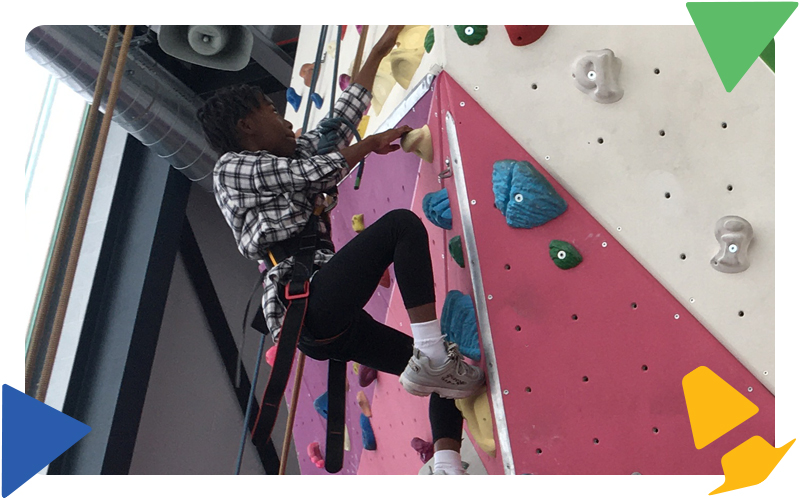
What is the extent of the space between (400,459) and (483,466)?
20.8 inches

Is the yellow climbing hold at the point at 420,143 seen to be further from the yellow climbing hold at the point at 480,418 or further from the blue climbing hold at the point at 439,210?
the yellow climbing hold at the point at 480,418

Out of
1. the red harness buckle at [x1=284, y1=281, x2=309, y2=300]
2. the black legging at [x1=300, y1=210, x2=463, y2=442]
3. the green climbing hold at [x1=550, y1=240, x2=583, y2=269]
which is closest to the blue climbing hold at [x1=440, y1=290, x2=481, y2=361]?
the black legging at [x1=300, y1=210, x2=463, y2=442]

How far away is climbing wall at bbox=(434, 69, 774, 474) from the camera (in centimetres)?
180

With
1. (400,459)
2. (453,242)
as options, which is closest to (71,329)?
(400,459)

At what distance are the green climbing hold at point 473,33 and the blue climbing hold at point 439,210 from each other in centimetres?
40

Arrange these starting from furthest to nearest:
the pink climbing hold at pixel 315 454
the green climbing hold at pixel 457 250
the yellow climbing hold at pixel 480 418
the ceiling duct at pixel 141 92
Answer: the ceiling duct at pixel 141 92 → the pink climbing hold at pixel 315 454 → the green climbing hold at pixel 457 250 → the yellow climbing hold at pixel 480 418

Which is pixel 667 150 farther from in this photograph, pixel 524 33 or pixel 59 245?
pixel 59 245

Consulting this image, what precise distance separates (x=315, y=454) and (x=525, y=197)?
73.7 inches

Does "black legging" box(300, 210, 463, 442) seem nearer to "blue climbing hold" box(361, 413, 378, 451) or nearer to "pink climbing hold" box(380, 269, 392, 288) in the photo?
"pink climbing hold" box(380, 269, 392, 288)

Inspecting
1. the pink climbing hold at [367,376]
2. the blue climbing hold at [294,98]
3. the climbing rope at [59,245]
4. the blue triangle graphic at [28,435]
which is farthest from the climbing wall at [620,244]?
the blue climbing hold at [294,98]

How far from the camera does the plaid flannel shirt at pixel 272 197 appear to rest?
209 centimetres

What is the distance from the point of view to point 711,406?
5.80ft

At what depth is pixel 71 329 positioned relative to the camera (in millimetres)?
4516
